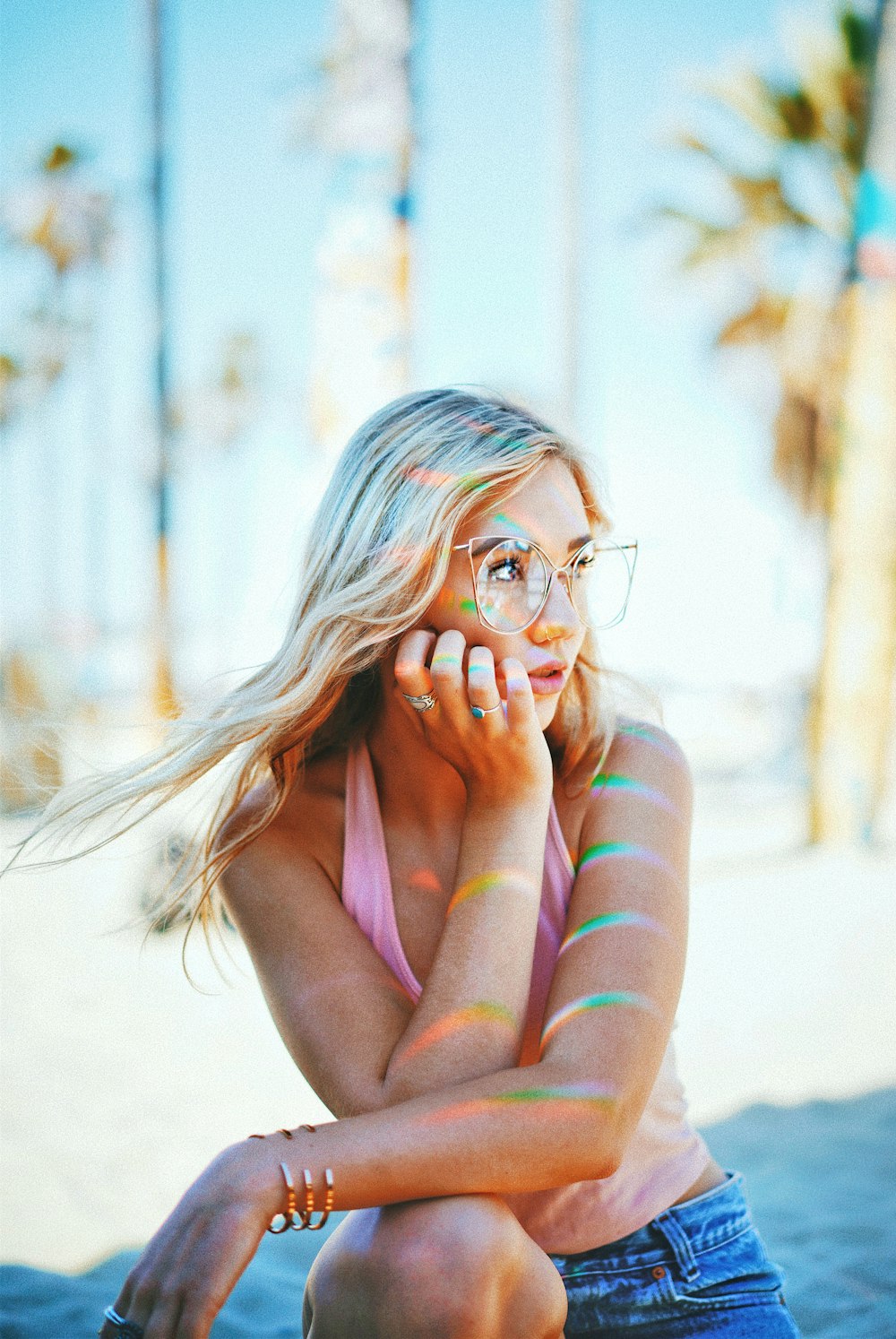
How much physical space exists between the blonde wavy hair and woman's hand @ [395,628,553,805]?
0.34ft

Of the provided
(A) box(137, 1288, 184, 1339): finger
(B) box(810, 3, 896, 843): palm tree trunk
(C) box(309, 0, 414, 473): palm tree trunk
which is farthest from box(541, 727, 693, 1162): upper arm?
(B) box(810, 3, 896, 843): palm tree trunk

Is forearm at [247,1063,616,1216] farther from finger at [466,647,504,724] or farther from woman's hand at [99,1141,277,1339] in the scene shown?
finger at [466,647,504,724]

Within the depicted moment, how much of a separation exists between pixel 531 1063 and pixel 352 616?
0.92 meters

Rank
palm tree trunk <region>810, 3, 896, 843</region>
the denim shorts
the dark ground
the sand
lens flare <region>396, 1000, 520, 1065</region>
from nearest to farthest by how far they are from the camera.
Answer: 1. lens flare <region>396, 1000, 520, 1065</region>
2. the denim shorts
3. the dark ground
4. the sand
5. palm tree trunk <region>810, 3, 896, 843</region>

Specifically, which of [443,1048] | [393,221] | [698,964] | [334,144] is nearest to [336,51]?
[334,144]

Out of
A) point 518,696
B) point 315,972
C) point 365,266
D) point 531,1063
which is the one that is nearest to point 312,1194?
point 315,972

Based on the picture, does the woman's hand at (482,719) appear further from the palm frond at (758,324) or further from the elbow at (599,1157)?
the palm frond at (758,324)

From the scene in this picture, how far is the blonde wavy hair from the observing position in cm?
193

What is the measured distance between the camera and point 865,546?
9.28m

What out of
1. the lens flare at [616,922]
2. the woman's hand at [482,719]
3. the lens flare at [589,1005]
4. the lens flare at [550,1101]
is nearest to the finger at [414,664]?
the woman's hand at [482,719]

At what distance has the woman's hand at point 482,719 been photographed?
186 cm

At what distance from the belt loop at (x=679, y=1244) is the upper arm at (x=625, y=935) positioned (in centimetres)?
32

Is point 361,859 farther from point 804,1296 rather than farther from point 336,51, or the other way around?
point 336,51

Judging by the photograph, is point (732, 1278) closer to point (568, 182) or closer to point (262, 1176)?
point (262, 1176)
